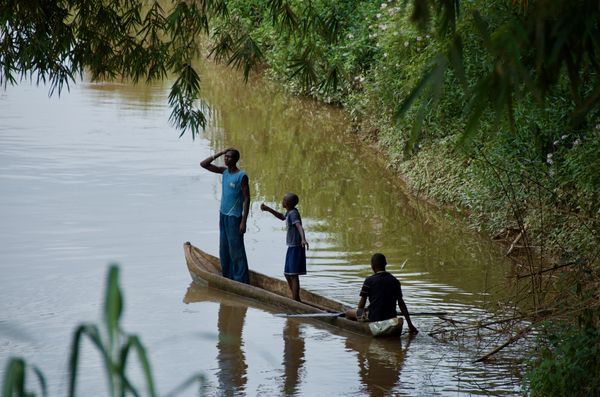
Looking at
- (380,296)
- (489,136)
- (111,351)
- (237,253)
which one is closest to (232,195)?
(237,253)

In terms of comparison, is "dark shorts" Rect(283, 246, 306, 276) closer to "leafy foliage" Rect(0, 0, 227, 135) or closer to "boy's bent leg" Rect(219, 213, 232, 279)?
"boy's bent leg" Rect(219, 213, 232, 279)

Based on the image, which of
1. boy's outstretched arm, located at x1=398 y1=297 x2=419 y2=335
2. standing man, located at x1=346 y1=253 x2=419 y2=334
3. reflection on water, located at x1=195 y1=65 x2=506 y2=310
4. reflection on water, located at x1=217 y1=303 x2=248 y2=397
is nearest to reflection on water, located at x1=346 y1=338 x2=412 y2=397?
boy's outstretched arm, located at x1=398 y1=297 x2=419 y2=335

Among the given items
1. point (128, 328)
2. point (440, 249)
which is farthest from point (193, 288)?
point (440, 249)

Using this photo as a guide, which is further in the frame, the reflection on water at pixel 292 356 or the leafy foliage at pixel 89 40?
the leafy foliage at pixel 89 40

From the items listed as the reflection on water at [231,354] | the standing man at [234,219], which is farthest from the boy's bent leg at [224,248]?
the reflection on water at [231,354]

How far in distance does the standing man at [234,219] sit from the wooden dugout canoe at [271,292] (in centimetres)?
19

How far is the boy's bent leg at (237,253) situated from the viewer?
12359mm

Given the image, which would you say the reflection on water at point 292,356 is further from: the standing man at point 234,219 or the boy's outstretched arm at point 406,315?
the standing man at point 234,219

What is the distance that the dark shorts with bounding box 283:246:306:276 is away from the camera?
11516 mm

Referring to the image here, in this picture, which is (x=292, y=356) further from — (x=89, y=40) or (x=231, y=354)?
(x=89, y=40)

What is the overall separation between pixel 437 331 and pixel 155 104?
72.3 feet

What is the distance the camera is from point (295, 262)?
11.5 m

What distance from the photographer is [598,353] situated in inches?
275

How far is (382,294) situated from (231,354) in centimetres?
151
